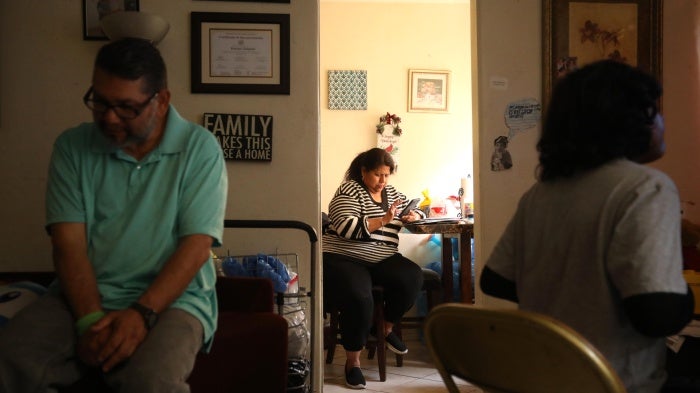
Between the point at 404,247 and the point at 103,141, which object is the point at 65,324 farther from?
the point at 404,247

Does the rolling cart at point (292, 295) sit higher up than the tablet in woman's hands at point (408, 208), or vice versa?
the tablet in woman's hands at point (408, 208)

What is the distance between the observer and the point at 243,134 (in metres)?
2.98

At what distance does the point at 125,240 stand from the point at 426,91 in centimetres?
400

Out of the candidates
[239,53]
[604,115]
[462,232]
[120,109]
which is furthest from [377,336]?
[604,115]

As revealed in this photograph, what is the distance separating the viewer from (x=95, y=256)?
169 centimetres

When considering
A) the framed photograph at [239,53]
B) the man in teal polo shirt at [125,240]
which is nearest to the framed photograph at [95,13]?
the framed photograph at [239,53]

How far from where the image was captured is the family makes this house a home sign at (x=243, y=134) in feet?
9.77

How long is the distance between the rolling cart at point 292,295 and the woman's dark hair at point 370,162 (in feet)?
4.37

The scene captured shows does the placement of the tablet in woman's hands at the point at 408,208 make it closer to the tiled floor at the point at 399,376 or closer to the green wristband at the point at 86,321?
the tiled floor at the point at 399,376

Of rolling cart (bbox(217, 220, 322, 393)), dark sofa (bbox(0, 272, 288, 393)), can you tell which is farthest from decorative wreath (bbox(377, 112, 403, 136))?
dark sofa (bbox(0, 272, 288, 393))

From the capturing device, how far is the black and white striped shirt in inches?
153

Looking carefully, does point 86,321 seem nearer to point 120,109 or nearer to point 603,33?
point 120,109

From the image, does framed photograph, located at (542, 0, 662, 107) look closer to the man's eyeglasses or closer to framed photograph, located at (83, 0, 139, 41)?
framed photograph, located at (83, 0, 139, 41)

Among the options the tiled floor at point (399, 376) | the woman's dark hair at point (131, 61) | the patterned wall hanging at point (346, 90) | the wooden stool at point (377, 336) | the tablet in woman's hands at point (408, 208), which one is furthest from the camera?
the patterned wall hanging at point (346, 90)
